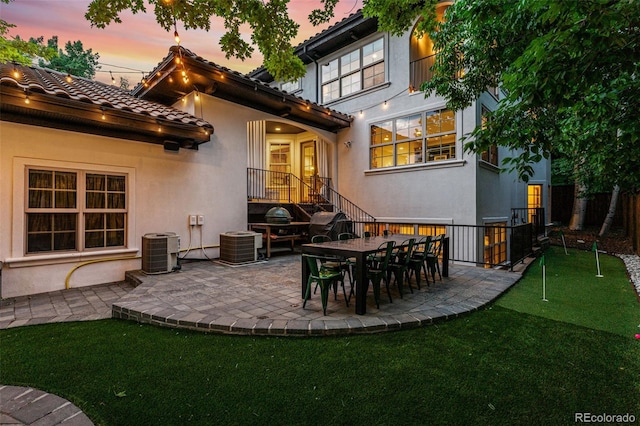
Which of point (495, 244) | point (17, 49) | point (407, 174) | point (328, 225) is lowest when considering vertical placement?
point (495, 244)

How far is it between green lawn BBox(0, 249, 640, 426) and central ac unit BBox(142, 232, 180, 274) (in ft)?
7.26

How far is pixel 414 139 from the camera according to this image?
8766 mm

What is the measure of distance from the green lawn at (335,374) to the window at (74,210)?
92.2 inches

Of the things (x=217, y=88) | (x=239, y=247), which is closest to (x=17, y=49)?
(x=217, y=88)

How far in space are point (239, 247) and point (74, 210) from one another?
316 centimetres

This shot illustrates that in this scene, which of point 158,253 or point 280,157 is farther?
point 280,157

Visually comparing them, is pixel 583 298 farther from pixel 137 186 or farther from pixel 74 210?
pixel 74 210

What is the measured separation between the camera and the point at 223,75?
266 inches

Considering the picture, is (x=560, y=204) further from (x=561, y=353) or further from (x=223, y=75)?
(x=223, y=75)

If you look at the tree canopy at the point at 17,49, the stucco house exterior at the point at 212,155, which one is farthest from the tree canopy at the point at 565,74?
the tree canopy at the point at 17,49

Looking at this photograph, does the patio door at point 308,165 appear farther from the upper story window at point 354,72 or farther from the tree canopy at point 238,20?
the tree canopy at point 238,20

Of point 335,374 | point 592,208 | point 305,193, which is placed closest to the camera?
point 335,374

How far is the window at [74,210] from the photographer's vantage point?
4.96 meters

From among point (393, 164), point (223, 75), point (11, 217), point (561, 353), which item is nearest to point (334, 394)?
point (561, 353)
